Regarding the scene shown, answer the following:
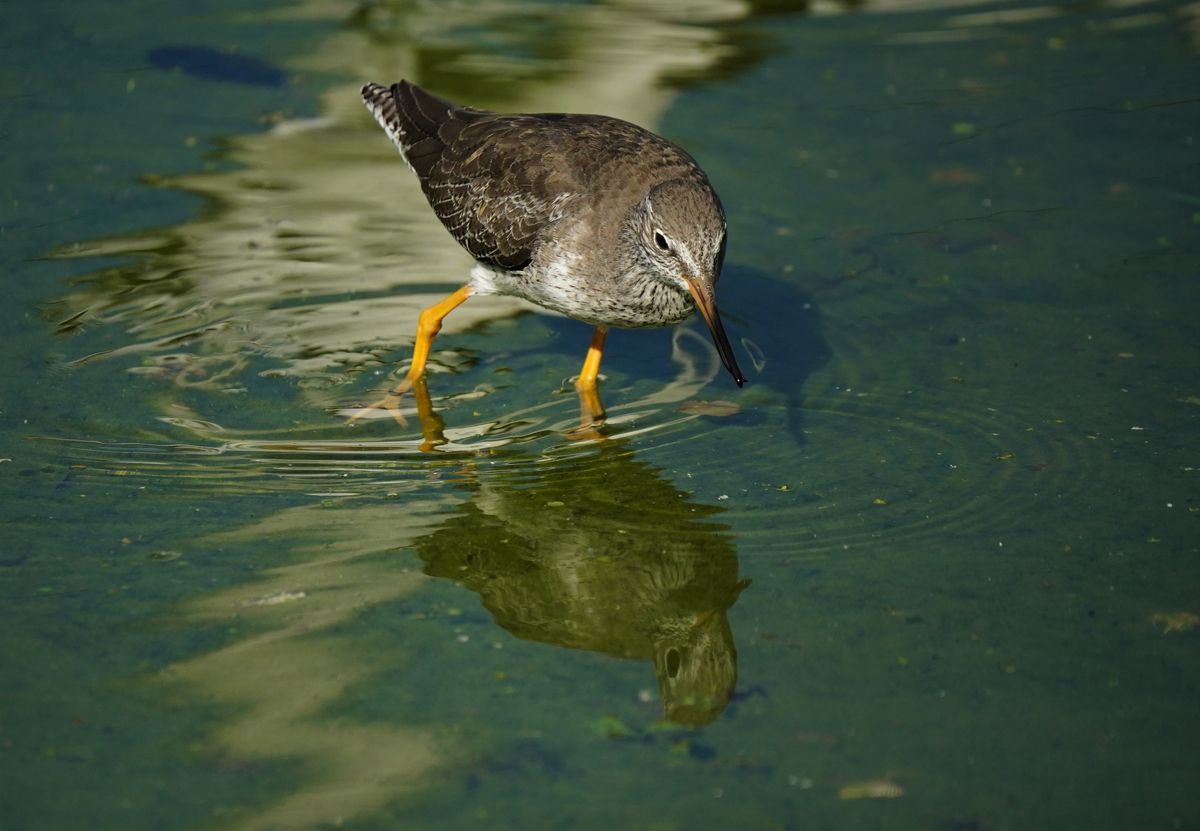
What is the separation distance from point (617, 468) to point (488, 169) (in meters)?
2.25

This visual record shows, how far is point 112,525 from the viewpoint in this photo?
21.8 ft

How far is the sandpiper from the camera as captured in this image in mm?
7199

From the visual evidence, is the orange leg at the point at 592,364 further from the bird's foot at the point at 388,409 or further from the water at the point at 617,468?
the bird's foot at the point at 388,409

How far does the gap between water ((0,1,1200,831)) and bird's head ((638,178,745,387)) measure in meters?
0.82

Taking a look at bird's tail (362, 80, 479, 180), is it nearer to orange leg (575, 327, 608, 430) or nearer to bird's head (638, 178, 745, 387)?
orange leg (575, 327, 608, 430)

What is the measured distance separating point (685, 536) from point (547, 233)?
212 centimetres

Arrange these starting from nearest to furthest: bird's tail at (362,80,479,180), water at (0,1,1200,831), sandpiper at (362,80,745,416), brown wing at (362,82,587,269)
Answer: water at (0,1,1200,831) → sandpiper at (362,80,745,416) → brown wing at (362,82,587,269) → bird's tail at (362,80,479,180)

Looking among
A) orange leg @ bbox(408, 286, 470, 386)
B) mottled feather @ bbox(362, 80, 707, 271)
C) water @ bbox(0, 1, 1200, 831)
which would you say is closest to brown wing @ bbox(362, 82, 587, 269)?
mottled feather @ bbox(362, 80, 707, 271)

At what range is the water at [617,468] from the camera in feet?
17.1

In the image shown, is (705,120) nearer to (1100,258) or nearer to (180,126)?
(1100,258)

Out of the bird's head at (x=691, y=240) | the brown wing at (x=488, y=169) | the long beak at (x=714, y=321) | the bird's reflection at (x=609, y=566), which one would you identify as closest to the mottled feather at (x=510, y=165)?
the brown wing at (x=488, y=169)

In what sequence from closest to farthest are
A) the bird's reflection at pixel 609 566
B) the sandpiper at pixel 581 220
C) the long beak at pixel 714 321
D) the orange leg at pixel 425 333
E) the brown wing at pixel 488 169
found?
the bird's reflection at pixel 609 566 < the long beak at pixel 714 321 < the sandpiper at pixel 581 220 < the brown wing at pixel 488 169 < the orange leg at pixel 425 333

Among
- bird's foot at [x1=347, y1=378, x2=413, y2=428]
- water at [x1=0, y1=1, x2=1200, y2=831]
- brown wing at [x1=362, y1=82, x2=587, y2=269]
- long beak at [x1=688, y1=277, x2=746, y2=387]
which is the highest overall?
brown wing at [x1=362, y1=82, x2=587, y2=269]

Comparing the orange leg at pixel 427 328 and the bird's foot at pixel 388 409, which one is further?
the orange leg at pixel 427 328
